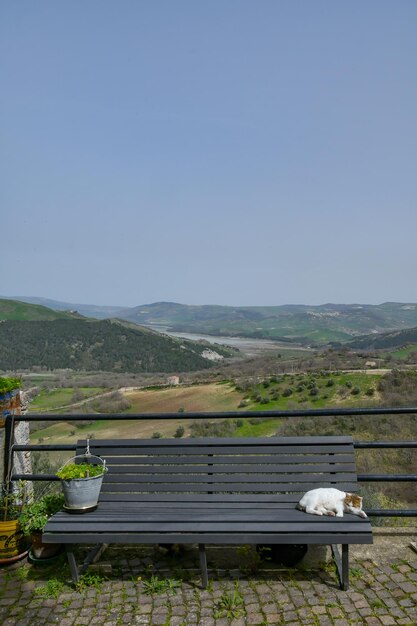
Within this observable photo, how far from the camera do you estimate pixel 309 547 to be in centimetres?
388

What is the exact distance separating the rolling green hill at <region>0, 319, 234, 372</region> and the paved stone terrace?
90.9 meters

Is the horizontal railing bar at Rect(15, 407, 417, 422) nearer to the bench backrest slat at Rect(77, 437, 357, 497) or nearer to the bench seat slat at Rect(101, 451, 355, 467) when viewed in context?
the bench backrest slat at Rect(77, 437, 357, 497)

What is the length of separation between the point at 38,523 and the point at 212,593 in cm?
147

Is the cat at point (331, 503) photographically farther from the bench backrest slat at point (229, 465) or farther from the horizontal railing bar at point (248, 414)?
the horizontal railing bar at point (248, 414)

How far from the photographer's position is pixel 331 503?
3.42 meters

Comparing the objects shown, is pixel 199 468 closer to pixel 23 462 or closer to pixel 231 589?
pixel 231 589

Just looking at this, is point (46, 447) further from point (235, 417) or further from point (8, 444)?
point (235, 417)

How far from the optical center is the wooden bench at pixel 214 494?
3.21 m

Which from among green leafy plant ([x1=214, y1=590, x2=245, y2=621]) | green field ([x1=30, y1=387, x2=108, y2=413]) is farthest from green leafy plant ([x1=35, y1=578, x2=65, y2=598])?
green field ([x1=30, y1=387, x2=108, y2=413])

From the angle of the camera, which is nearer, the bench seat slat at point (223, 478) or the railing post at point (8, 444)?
the bench seat slat at point (223, 478)

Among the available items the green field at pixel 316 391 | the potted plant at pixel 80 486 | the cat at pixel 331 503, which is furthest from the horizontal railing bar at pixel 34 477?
the green field at pixel 316 391

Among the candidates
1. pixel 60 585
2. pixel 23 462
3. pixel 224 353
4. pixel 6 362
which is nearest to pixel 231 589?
pixel 60 585

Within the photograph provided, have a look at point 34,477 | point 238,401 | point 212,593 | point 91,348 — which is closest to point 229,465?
point 212,593

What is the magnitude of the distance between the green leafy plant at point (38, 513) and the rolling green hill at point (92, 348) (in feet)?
298
